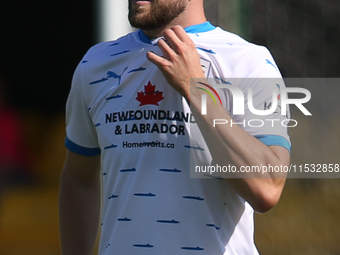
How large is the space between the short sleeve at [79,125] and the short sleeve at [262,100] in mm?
534

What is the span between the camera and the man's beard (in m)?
1.63

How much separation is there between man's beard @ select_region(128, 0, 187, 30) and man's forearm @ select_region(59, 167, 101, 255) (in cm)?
61

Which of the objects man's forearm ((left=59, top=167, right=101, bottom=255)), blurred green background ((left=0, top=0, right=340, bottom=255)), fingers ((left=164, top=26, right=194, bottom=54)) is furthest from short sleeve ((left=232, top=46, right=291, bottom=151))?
blurred green background ((left=0, top=0, right=340, bottom=255))

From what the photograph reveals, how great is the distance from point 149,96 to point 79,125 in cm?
34

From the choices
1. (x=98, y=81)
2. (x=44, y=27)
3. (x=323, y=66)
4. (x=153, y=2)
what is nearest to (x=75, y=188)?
(x=98, y=81)

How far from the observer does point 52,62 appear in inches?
356

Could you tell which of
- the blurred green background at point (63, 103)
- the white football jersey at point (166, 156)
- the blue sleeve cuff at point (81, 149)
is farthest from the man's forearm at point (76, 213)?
the blurred green background at point (63, 103)

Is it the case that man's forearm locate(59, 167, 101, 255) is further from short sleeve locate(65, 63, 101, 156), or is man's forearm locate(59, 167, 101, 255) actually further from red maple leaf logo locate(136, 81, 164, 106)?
red maple leaf logo locate(136, 81, 164, 106)

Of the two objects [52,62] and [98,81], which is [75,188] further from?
[52,62]

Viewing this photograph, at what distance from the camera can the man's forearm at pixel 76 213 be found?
6.07 ft

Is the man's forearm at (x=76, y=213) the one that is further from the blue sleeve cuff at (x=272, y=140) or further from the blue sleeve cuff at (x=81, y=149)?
the blue sleeve cuff at (x=272, y=140)

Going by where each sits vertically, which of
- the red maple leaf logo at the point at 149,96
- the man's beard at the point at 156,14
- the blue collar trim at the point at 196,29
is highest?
the man's beard at the point at 156,14

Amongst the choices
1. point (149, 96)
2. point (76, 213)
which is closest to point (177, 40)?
point (149, 96)

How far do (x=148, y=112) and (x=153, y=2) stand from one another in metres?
0.36
